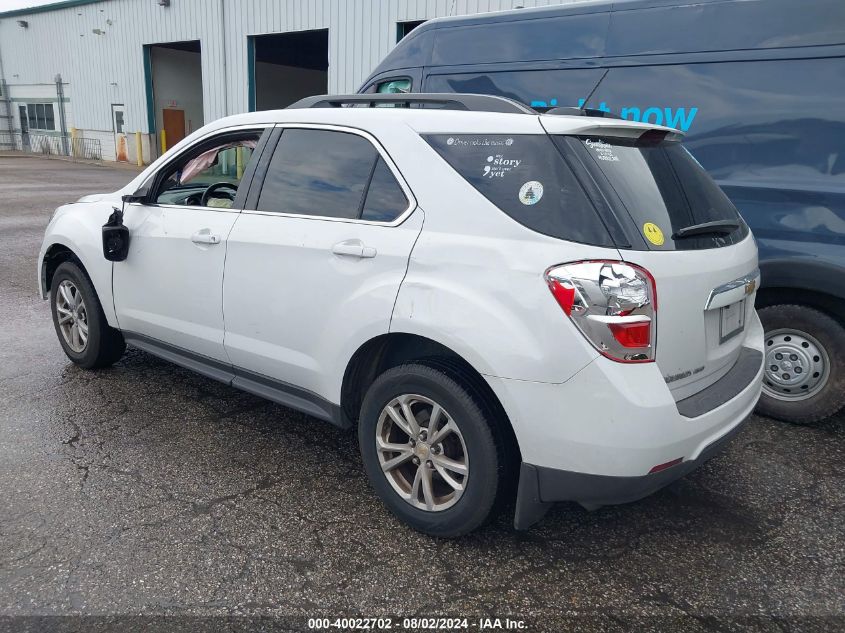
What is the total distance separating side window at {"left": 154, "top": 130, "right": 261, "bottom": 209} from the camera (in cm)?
375

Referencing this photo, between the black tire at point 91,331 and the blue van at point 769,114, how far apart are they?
3442 millimetres

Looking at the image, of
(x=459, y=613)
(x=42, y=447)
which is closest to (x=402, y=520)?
(x=459, y=613)

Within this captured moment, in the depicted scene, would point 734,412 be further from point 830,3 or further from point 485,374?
point 830,3

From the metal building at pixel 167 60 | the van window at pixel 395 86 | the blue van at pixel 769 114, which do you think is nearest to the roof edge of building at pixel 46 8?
the metal building at pixel 167 60

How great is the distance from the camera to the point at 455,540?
2.86m

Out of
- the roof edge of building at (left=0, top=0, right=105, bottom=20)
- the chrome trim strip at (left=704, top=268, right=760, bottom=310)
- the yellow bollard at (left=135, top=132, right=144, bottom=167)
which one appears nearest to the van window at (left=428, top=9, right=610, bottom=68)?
the chrome trim strip at (left=704, top=268, right=760, bottom=310)

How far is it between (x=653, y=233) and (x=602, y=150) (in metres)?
0.39

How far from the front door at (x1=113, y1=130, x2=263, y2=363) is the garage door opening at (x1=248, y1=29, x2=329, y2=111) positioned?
66.4 ft

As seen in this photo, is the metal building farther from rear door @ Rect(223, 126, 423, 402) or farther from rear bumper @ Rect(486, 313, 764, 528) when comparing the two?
rear bumper @ Rect(486, 313, 764, 528)

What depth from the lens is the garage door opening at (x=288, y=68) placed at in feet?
78.3

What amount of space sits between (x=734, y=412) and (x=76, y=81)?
32675 mm

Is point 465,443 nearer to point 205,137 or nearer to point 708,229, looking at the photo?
point 708,229

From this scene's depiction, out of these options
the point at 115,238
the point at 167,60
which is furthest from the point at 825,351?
the point at 167,60

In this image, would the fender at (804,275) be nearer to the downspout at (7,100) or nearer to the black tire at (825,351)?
the black tire at (825,351)
